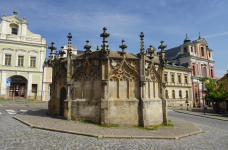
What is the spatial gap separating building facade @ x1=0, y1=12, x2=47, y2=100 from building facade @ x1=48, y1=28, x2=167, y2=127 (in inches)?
1121

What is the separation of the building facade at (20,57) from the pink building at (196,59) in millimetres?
41648

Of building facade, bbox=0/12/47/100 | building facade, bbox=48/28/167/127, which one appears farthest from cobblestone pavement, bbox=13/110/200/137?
building facade, bbox=0/12/47/100

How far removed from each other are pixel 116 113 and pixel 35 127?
4.59m

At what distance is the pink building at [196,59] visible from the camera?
5375cm

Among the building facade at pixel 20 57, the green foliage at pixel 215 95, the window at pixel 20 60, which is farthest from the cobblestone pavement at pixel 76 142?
the window at pixel 20 60

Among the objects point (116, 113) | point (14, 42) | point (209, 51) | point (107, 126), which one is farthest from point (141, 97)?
point (209, 51)

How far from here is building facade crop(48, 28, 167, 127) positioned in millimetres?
10797

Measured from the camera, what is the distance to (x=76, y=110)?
451 inches

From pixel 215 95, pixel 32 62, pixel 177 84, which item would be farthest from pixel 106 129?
pixel 177 84

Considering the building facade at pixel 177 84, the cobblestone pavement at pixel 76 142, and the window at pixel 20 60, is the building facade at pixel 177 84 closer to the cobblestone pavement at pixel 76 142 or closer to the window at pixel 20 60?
the window at pixel 20 60

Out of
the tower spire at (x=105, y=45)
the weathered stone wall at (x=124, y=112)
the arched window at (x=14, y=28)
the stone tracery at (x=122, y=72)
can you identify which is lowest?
the weathered stone wall at (x=124, y=112)

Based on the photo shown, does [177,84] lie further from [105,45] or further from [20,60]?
[105,45]

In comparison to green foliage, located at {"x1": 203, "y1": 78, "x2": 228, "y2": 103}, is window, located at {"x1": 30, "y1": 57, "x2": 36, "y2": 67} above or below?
above

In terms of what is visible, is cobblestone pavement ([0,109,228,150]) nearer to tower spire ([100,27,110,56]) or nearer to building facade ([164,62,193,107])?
tower spire ([100,27,110,56])
